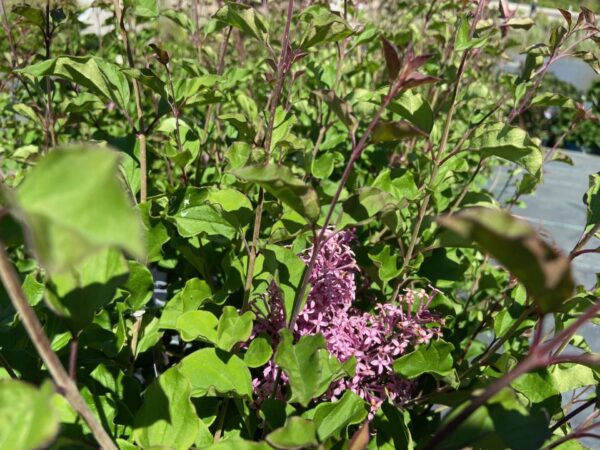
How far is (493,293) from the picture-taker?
1.54 meters

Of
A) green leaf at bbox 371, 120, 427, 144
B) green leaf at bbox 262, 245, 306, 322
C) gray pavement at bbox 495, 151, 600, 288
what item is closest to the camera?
green leaf at bbox 371, 120, 427, 144

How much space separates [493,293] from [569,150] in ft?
22.9

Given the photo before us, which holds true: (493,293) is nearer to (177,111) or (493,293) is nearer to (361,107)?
(361,107)

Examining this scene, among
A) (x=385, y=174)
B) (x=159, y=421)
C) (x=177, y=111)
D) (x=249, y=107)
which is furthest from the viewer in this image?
(x=249, y=107)

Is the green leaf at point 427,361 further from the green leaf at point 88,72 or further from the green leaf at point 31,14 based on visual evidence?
the green leaf at point 31,14

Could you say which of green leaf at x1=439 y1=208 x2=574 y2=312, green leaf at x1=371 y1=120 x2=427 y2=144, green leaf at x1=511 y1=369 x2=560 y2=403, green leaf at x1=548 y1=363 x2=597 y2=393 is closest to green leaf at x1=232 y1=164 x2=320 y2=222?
green leaf at x1=371 y1=120 x2=427 y2=144

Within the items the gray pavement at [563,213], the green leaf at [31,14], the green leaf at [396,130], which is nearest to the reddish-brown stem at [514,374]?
the green leaf at [396,130]

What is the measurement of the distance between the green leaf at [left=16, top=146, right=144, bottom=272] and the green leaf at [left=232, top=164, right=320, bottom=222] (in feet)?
0.82

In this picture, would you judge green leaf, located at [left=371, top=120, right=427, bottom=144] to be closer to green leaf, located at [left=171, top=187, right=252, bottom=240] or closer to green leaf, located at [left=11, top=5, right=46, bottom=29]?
green leaf, located at [left=171, top=187, right=252, bottom=240]

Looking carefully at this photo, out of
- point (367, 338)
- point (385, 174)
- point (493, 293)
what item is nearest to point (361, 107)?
point (385, 174)

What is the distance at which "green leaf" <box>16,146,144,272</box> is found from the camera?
12.2 inches

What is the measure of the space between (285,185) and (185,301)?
408mm

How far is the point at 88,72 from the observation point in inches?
35.9

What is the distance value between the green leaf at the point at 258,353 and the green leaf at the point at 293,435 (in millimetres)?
246
